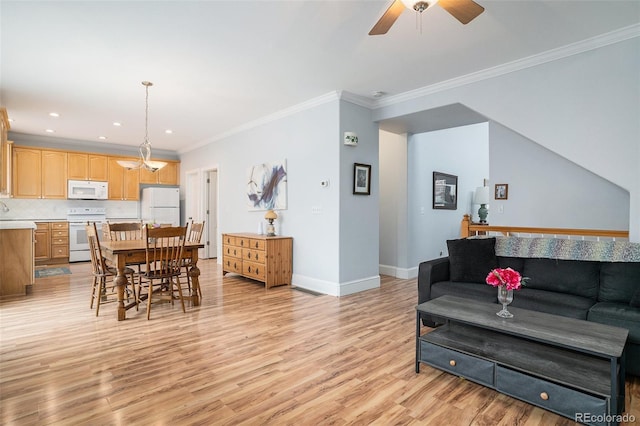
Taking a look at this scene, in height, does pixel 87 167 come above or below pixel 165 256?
above

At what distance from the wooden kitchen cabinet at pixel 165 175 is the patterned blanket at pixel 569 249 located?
7767mm

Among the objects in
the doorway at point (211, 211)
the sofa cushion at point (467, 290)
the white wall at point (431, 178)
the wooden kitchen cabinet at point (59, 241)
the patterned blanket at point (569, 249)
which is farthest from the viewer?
the doorway at point (211, 211)

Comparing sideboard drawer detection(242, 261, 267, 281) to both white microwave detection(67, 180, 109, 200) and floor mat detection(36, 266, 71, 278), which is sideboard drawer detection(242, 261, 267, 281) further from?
white microwave detection(67, 180, 109, 200)

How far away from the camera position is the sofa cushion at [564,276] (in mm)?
2783

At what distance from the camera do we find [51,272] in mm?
5984

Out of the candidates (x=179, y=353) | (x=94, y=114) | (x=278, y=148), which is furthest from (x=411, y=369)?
(x=94, y=114)

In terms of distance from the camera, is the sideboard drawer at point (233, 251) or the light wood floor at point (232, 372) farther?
the sideboard drawer at point (233, 251)

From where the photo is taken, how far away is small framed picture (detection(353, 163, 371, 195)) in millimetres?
4678

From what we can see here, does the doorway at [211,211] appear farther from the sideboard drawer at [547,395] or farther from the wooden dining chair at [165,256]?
the sideboard drawer at [547,395]

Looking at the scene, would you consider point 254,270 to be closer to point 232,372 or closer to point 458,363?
point 232,372

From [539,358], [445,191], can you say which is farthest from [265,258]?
[445,191]

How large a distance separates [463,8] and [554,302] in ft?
7.42

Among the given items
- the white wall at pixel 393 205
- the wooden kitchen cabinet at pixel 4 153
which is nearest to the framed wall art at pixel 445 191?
the white wall at pixel 393 205

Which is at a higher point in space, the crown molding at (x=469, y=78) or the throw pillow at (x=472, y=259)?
the crown molding at (x=469, y=78)
